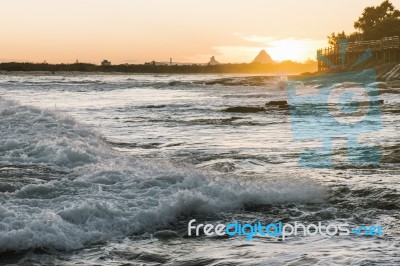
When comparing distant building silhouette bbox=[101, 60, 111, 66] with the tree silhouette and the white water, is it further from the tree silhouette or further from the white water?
the white water

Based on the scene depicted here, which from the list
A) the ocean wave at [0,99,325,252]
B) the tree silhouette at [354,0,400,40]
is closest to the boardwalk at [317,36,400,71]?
the tree silhouette at [354,0,400,40]

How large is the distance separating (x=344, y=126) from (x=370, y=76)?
2682cm

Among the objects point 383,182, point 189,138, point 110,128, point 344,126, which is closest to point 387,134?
point 344,126

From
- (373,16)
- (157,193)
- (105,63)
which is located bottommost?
(157,193)

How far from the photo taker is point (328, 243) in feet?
16.9

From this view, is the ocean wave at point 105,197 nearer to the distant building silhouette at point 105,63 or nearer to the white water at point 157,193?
the white water at point 157,193

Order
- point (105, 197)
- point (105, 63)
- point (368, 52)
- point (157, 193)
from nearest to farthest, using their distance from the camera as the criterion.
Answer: point (105, 197) < point (157, 193) < point (368, 52) < point (105, 63)

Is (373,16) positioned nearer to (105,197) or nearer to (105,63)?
(105,197)

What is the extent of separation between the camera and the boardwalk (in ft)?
147

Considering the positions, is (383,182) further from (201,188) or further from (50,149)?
(50,149)

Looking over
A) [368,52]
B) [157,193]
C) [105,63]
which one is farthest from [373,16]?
[105,63]

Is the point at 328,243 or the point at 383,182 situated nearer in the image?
the point at 328,243

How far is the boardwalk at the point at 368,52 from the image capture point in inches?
1767

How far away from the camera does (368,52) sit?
50.1 metres
